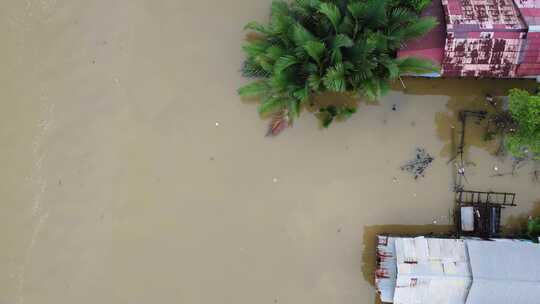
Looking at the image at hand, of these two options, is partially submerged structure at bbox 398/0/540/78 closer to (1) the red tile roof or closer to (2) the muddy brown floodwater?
(1) the red tile roof

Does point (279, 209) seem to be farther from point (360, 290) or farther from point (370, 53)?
point (370, 53)

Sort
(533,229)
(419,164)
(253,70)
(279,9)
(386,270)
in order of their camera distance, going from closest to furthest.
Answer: (279,9)
(386,270)
(533,229)
(253,70)
(419,164)

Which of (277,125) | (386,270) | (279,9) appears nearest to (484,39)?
(279,9)

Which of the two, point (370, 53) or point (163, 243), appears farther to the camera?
point (163, 243)

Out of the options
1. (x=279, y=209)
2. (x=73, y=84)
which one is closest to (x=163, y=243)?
(x=279, y=209)

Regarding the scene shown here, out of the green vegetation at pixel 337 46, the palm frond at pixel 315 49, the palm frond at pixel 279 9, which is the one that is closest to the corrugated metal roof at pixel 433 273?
the green vegetation at pixel 337 46

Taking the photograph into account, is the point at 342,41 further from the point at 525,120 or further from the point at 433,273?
the point at 433,273

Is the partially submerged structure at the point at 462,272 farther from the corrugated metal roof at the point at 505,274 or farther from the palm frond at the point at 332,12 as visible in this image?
the palm frond at the point at 332,12
